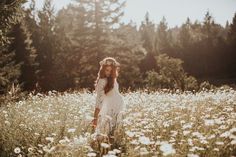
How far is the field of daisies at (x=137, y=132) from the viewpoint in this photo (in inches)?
212

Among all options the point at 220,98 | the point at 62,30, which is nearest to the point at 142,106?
the point at 220,98

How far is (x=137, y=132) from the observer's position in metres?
6.01

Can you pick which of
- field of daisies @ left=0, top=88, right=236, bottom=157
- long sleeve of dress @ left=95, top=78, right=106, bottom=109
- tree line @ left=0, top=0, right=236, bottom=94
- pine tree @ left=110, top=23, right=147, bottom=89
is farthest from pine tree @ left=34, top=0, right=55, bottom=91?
long sleeve of dress @ left=95, top=78, right=106, bottom=109

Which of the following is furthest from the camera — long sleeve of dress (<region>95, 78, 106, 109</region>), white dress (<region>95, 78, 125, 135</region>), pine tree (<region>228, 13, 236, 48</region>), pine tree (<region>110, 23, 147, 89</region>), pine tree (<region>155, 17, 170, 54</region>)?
pine tree (<region>155, 17, 170, 54</region>)

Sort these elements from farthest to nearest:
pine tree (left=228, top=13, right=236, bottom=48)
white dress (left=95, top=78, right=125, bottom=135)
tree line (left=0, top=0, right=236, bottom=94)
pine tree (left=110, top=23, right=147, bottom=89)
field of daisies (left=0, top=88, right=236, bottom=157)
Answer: pine tree (left=228, top=13, right=236, bottom=48)
pine tree (left=110, top=23, right=147, bottom=89)
tree line (left=0, top=0, right=236, bottom=94)
white dress (left=95, top=78, right=125, bottom=135)
field of daisies (left=0, top=88, right=236, bottom=157)

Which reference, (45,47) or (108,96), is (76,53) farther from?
(108,96)

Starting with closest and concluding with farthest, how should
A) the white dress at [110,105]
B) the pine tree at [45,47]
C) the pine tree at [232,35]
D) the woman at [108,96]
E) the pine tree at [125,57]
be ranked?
the white dress at [110,105] < the woman at [108,96] < the pine tree at [125,57] < the pine tree at [45,47] < the pine tree at [232,35]

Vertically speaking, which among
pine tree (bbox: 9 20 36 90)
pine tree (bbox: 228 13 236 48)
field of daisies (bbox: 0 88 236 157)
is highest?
pine tree (bbox: 228 13 236 48)

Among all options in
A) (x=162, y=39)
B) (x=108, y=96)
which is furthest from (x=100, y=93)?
(x=162, y=39)

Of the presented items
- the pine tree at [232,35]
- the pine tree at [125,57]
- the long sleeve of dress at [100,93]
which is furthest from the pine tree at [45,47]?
the pine tree at [232,35]

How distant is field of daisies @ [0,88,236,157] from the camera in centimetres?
539

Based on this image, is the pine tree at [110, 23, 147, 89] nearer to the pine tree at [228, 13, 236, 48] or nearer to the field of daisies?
the field of daisies

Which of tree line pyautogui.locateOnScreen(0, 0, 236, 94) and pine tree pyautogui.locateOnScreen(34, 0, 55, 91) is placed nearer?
tree line pyautogui.locateOnScreen(0, 0, 236, 94)

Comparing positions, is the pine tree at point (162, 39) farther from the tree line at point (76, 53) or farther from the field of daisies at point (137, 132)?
the field of daisies at point (137, 132)
